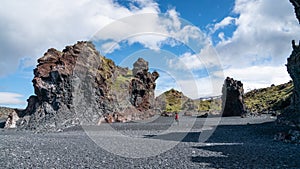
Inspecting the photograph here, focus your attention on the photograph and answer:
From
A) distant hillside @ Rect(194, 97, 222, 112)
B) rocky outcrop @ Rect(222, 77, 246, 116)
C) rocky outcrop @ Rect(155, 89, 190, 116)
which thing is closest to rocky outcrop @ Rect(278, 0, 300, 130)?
rocky outcrop @ Rect(222, 77, 246, 116)

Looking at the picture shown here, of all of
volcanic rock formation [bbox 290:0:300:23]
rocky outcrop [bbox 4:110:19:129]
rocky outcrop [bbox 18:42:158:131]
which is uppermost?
volcanic rock formation [bbox 290:0:300:23]

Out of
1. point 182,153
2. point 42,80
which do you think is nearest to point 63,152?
point 182,153

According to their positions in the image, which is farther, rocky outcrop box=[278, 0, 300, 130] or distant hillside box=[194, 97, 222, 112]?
distant hillside box=[194, 97, 222, 112]

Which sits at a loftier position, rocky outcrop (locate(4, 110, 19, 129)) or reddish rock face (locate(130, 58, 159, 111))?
reddish rock face (locate(130, 58, 159, 111))

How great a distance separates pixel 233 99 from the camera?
157 ft

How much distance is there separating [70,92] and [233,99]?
2904 cm

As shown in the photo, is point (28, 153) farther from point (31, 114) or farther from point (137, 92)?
point (137, 92)

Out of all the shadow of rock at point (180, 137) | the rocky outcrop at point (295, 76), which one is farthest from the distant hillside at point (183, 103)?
the shadow of rock at point (180, 137)

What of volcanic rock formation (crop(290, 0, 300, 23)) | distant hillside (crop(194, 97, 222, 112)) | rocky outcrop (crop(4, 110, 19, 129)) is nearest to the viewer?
volcanic rock formation (crop(290, 0, 300, 23))

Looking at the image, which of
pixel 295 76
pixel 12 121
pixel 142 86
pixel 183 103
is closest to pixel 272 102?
pixel 183 103

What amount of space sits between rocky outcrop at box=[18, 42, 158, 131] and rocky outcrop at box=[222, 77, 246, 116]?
735 inches

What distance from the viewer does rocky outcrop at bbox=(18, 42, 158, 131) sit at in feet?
97.0

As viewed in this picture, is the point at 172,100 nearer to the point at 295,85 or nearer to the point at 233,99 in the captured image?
the point at 233,99

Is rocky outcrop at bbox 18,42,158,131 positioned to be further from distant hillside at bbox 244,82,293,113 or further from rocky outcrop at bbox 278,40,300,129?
distant hillside at bbox 244,82,293,113
